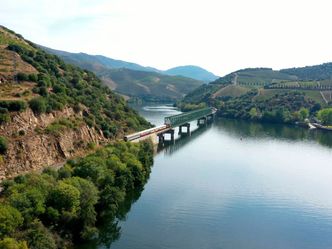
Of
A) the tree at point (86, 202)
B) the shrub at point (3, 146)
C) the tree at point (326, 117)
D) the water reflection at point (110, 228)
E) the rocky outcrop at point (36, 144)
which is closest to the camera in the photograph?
the tree at point (86, 202)

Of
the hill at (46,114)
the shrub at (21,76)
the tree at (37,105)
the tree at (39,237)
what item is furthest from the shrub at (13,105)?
the tree at (39,237)

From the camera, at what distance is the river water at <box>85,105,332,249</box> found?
52.4 metres

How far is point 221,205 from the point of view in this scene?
2576 inches

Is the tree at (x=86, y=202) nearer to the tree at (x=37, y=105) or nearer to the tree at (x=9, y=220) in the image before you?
the tree at (x=9, y=220)

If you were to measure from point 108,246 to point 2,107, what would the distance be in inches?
1344

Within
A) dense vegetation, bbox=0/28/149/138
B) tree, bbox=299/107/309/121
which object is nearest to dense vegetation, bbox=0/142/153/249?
dense vegetation, bbox=0/28/149/138

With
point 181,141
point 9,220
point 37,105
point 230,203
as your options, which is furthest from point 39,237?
point 181,141

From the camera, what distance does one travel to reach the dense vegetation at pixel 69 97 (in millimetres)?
76688

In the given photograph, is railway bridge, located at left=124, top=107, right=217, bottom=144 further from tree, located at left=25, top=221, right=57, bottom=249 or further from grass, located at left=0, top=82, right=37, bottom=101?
tree, located at left=25, top=221, right=57, bottom=249

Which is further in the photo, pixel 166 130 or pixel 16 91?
pixel 166 130

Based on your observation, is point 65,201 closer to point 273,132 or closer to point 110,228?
point 110,228

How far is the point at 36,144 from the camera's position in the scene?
223ft

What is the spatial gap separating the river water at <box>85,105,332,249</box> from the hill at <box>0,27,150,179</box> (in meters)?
16.2

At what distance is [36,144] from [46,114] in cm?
999
